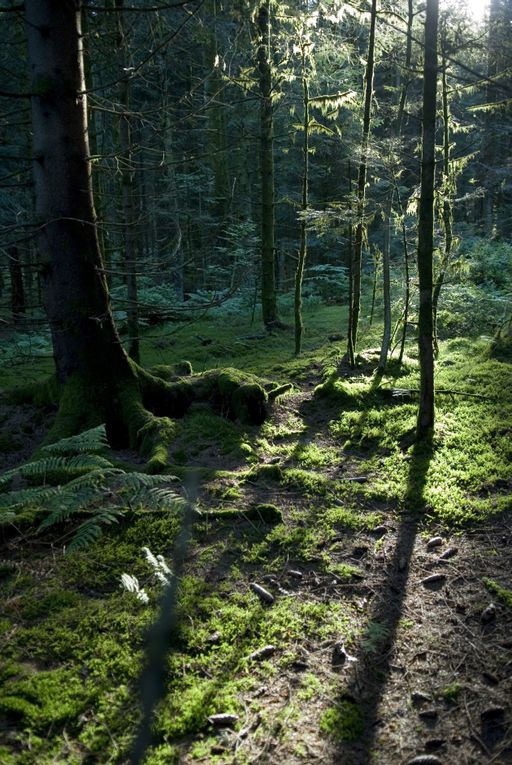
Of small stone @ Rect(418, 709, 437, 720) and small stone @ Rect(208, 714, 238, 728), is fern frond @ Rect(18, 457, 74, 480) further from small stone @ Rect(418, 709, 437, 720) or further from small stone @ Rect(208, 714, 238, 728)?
small stone @ Rect(418, 709, 437, 720)

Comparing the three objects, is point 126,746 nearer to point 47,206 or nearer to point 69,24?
point 47,206

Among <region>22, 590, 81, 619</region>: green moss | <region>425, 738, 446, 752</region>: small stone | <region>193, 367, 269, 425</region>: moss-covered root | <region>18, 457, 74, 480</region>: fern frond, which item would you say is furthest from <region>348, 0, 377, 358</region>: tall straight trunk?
<region>425, 738, 446, 752</region>: small stone

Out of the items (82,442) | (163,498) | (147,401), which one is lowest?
(163,498)

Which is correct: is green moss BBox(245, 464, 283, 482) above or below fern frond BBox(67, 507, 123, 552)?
below

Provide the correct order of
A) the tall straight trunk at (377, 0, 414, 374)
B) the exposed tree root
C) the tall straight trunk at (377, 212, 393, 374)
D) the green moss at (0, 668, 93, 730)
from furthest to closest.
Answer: the tall straight trunk at (377, 212, 393, 374)
the tall straight trunk at (377, 0, 414, 374)
the exposed tree root
the green moss at (0, 668, 93, 730)

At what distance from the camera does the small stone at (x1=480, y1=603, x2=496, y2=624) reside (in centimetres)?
347

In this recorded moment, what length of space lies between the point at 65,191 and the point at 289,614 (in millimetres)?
4993

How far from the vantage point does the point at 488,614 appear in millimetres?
3506

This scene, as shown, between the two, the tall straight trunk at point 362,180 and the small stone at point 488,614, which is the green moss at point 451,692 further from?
the tall straight trunk at point 362,180

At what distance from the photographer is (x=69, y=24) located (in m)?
5.55

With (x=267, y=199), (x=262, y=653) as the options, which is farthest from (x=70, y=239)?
(x=267, y=199)

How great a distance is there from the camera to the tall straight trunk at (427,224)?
5488mm

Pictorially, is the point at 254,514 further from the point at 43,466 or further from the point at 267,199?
the point at 267,199

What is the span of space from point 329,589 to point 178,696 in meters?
1.48
